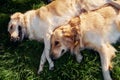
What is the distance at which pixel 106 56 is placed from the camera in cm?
556

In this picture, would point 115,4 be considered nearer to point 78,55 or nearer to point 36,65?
point 78,55

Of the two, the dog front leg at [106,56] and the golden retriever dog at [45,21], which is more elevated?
the golden retriever dog at [45,21]

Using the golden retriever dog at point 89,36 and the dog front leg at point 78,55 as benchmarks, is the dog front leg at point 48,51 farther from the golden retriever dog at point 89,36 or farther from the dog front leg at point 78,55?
the dog front leg at point 78,55

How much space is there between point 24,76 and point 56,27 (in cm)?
83

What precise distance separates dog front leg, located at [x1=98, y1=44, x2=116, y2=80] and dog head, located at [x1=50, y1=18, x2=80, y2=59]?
0.37m

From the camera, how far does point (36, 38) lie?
19.4 ft

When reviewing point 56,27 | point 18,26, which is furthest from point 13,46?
point 56,27

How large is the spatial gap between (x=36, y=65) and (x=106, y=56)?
1016mm

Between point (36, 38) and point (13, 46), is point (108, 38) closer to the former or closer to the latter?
point (36, 38)

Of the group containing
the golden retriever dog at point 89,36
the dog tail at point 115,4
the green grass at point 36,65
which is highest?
the dog tail at point 115,4

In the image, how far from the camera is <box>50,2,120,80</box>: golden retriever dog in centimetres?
556

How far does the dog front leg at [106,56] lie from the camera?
18.0 ft

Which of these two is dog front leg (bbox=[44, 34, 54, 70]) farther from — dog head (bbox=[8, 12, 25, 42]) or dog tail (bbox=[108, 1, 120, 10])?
dog tail (bbox=[108, 1, 120, 10])

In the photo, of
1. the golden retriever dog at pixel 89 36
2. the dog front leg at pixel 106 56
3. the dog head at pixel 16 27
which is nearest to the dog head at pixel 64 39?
the golden retriever dog at pixel 89 36
